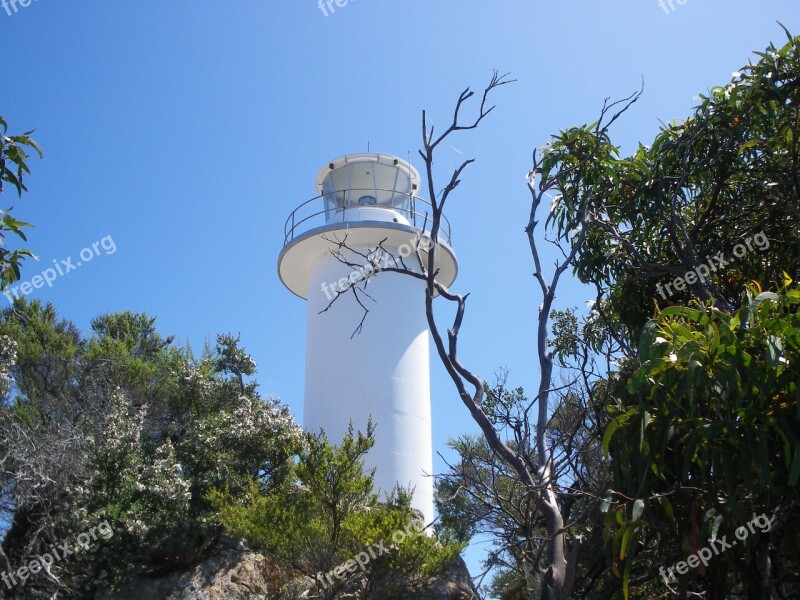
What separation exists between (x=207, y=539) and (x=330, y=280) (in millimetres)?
4777

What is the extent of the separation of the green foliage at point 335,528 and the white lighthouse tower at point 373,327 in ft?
8.91

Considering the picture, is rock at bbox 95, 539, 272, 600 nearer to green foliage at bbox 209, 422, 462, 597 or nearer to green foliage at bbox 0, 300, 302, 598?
green foliage at bbox 0, 300, 302, 598

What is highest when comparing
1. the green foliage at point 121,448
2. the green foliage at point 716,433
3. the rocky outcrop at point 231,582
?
the green foliage at point 121,448

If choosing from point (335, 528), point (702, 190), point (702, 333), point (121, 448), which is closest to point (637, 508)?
point (702, 333)

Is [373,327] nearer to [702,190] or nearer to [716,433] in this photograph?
[702,190]

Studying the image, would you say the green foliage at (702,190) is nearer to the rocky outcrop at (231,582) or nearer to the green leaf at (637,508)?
the green leaf at (637,508)

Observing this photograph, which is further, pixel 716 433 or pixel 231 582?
pixel 231 582

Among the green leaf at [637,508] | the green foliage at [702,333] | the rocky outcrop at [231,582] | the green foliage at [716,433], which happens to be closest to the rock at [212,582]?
the rocky outcrop at [231,582]

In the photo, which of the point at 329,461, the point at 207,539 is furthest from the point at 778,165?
the point at 207,539

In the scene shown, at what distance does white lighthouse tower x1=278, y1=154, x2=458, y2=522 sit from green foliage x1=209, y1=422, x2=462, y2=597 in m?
2.72

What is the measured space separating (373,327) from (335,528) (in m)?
4.96

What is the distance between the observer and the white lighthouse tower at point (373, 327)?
12312 mm

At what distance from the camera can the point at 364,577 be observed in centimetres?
845

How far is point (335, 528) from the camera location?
853 centimetres
